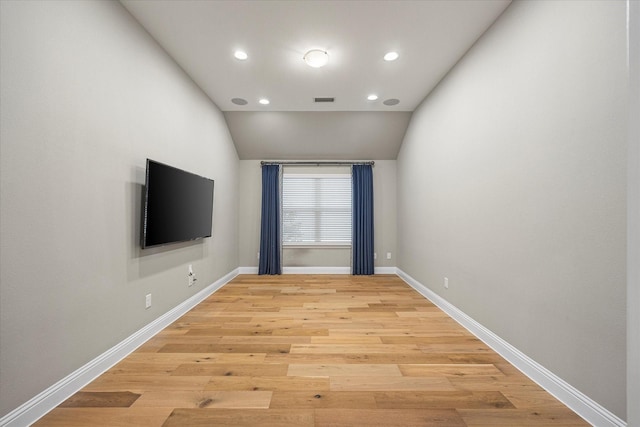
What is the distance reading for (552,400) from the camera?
156cm

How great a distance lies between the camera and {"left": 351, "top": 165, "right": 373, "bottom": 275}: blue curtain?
5.10 meters

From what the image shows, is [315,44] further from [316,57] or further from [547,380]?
[547,380]

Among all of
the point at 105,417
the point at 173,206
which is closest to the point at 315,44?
the point at 173,206

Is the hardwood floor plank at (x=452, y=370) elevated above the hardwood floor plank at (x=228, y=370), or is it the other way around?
the hardwood floor plank at (x=452, y=370)

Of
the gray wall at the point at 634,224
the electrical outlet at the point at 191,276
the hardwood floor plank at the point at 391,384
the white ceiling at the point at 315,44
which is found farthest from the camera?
the electrical outlet at the point at 191,276

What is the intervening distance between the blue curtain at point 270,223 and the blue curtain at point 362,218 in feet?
5.02

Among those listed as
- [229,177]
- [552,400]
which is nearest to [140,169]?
[229,177]

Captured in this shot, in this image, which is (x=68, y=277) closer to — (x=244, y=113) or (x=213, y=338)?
(x=213, y=338)

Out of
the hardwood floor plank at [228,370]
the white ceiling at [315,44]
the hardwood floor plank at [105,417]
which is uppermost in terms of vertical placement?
the white ceiling at [315,44]

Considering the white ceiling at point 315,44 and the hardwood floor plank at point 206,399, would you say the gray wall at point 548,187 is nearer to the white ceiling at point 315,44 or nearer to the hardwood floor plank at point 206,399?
the white ceiling at point 315,44

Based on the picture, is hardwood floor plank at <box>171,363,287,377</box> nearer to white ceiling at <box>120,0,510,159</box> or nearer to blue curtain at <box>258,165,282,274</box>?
white ceiling at <box>120,0,510,159</box>

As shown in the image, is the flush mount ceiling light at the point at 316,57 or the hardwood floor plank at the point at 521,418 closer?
the hardwood floor plank at the point at 521,418

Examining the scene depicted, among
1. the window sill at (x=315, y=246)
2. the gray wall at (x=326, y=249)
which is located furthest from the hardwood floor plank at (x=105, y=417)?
the window sill at (x=315, y=246)

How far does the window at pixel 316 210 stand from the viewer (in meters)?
5.30
